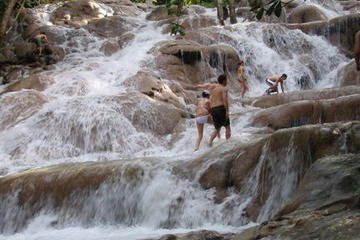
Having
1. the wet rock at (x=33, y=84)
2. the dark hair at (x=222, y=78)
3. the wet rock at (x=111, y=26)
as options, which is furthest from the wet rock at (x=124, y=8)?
the dark hair at (x=222, y=78)

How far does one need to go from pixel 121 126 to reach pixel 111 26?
33.8 ft

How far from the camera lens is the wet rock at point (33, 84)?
14.6 metres

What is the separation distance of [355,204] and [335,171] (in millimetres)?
774

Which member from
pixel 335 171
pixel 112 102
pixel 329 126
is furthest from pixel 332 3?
pixel 335 171

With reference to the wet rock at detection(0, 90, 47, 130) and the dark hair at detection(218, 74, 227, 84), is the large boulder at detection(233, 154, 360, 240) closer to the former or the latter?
the dark hair at detection(218, 74, 227, 84)

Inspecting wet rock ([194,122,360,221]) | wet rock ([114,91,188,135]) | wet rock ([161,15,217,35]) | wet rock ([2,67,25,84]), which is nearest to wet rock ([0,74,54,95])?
wet rock ([2,67,25,84])

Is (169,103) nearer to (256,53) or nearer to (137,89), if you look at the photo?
(137,89)

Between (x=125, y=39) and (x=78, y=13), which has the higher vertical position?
(x=78, y=13)

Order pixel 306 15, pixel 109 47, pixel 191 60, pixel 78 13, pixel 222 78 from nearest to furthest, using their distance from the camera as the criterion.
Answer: pixel 222 78
pixel 191 60
pixel 109 47
pixel 306 15
pixel 78 13

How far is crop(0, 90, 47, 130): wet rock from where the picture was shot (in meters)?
12.6

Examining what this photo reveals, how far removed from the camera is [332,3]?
81.9 ft

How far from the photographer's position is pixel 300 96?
12945 mm

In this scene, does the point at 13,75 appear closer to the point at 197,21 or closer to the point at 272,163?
the point at 197,21

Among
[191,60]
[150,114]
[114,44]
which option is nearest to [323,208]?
[150,114]
